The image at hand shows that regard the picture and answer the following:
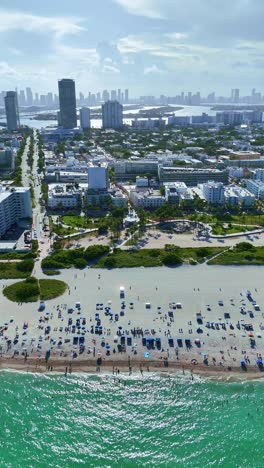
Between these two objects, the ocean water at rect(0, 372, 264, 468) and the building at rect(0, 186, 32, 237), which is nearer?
the ocean water at rect(0, 372, 264, 468)

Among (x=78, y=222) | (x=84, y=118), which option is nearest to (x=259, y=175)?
(x=78, y=222)

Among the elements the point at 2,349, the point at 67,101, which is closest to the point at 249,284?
the point at 2,349

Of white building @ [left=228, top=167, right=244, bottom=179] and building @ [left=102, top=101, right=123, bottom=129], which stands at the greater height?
building @ [left=102, top=101, right=123, bottom=129]

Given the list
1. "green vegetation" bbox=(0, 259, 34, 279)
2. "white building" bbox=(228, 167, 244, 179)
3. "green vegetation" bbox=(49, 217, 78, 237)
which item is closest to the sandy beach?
"green vegetation" bbox=(0, 259, 34, 279)

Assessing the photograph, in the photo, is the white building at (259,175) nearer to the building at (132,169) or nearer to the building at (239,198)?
the building at (239,198)

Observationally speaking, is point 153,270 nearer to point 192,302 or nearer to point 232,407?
point 192,302

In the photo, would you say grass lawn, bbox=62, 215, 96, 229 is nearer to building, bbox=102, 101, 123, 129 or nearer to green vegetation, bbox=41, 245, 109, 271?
green vegetation, bbox=41, 245, 109, 271

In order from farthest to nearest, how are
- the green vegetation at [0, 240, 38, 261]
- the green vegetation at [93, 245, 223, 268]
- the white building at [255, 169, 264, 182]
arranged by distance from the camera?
the white building at [255, 169, 264, 182], the green vegetation at [0, 240, 38, 261], the green vegetation at [93, 245, 223, 268]
